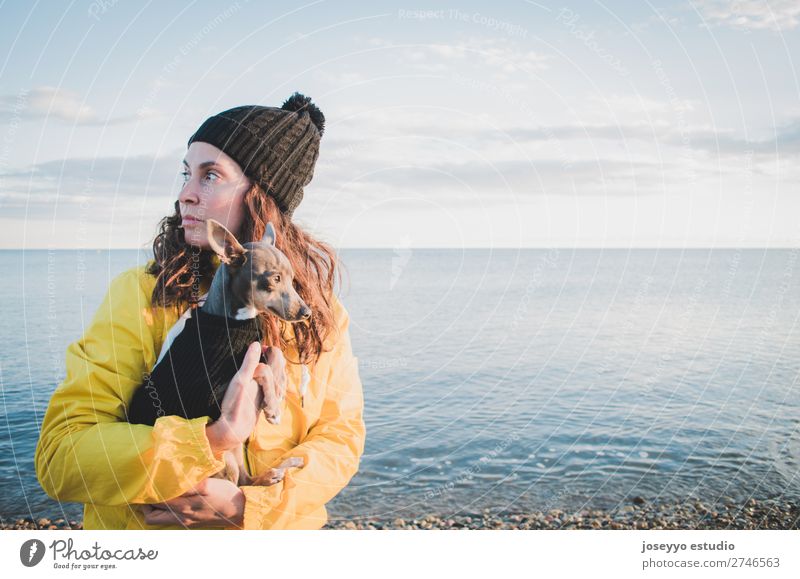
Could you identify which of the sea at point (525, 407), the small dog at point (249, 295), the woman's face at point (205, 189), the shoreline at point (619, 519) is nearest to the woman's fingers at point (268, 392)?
the small dog at point (249, 295)

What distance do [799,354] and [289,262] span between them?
11.6 metres

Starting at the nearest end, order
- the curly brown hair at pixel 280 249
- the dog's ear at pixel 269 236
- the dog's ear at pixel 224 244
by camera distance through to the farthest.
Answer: the dog's ear at pixel 224 244 < the dog's ear at pixel 269 236 < the curly brown hair at pixel 280 249

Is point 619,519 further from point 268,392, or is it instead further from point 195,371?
point 195,371


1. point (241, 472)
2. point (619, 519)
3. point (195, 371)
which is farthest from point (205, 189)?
point (619, 519)

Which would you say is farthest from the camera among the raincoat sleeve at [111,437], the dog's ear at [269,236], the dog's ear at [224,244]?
the dog's ear at [269,236]

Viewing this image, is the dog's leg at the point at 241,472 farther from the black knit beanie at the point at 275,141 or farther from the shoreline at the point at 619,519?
the shoreline at the point at 619,519

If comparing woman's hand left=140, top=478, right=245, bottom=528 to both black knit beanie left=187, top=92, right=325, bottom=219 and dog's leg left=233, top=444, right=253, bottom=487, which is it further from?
black knit beanie left=187, top=92, right=325, bottom=219

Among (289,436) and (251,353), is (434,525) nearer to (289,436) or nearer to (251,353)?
(289,436)

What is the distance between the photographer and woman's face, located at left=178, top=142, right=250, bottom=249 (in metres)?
2.55

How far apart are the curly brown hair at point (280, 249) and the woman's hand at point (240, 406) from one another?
226 mm

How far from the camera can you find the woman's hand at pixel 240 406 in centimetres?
241

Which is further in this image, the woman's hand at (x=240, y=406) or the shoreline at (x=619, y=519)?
the shoreline at (x=619, y=519)
